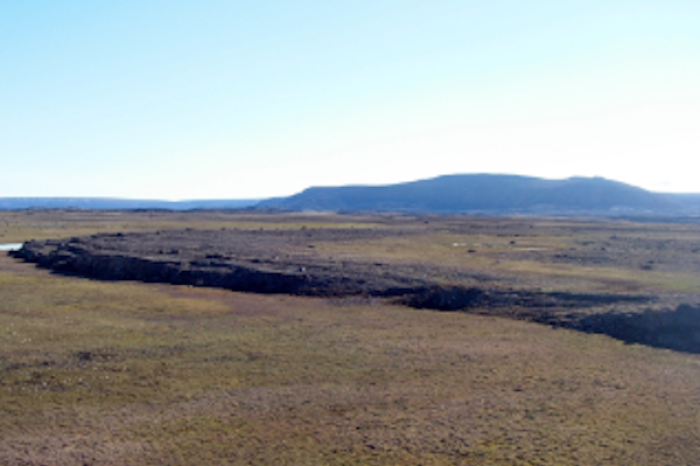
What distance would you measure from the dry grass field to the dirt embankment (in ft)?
4.51

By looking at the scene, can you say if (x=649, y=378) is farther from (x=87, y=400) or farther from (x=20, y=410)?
(x=20, y=410)

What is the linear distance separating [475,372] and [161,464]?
387 inches

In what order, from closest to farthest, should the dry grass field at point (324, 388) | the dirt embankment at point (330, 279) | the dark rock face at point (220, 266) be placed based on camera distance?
the dry grass field at point (324, 388) < the dirt embankment at point (330, 279) < the dark rock face at point (220, 266)

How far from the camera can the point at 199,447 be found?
1247 centimetres

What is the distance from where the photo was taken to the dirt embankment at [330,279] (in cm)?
2284

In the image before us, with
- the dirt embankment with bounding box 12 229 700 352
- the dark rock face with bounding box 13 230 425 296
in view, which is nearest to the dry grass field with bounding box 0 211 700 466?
the dirt embankment with bounding box 12 229 700 352

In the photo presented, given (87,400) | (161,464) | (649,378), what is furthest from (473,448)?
(87,400)

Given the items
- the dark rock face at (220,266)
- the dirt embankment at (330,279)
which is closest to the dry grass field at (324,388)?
the dirt embankment at (330,279)

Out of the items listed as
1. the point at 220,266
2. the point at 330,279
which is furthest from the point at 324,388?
the point at 220,266

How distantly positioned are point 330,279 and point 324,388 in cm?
1755

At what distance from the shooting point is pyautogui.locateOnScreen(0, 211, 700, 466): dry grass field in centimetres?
1244

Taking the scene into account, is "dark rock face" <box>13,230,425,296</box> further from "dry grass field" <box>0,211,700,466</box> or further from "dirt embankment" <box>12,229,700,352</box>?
"dry grass field" <box>0,211,700,466</box>

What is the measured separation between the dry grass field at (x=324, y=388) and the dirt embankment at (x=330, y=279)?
138 cm

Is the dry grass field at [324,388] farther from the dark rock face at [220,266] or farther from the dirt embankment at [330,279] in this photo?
the dark rock face at [220,266]
